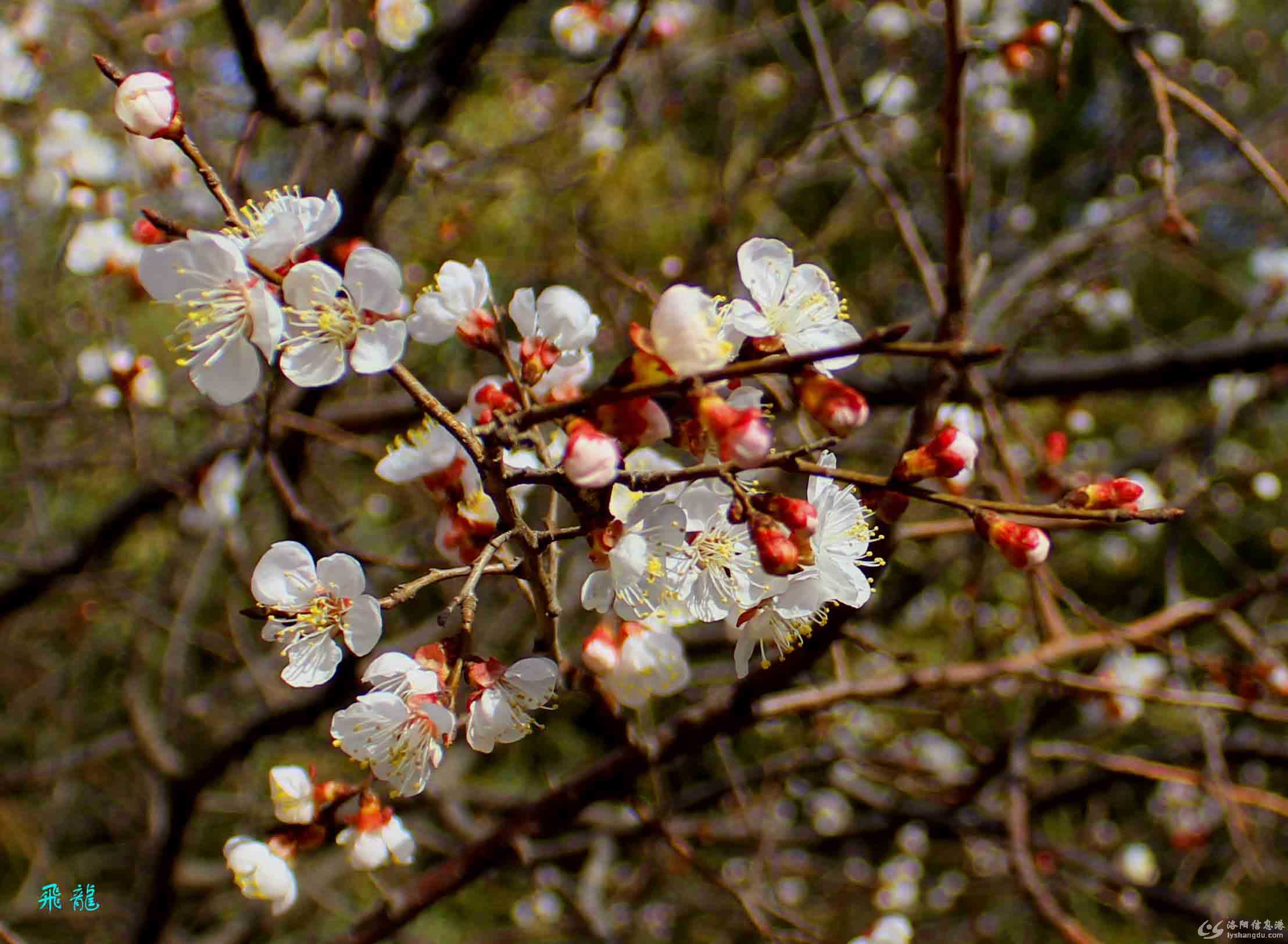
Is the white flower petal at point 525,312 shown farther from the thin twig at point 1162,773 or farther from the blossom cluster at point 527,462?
the thin twig at point 1162,773

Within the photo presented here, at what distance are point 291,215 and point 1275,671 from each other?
2.17 metres

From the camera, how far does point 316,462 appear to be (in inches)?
120

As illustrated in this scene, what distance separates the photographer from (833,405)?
0.70m

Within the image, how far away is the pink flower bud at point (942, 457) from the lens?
775mm

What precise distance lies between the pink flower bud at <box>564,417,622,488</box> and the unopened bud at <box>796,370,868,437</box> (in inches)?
6.6

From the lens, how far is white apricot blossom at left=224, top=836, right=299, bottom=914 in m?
1.03

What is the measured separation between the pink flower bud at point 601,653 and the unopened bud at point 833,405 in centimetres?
43

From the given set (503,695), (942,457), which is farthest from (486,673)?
(942,457)

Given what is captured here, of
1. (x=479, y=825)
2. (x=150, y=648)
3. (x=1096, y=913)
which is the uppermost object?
(x=479, y=825)

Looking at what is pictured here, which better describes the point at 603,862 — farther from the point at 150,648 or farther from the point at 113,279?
the point at 150,648

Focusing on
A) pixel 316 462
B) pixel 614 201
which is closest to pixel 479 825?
pixel 316 462

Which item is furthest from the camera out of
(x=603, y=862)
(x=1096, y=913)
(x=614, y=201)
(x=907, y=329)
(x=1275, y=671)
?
(x=614, y=201)

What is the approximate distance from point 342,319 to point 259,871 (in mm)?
665

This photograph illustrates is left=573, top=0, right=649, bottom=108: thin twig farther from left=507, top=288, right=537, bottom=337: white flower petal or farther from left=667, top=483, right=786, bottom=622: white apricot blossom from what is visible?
left=667, top=483, right=786, bottom=622: white apricot blossom
